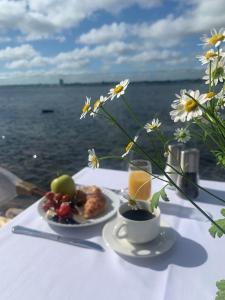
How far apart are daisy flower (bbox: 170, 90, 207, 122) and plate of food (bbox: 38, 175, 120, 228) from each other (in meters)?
0.70

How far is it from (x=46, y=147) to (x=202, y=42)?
14.5 meters

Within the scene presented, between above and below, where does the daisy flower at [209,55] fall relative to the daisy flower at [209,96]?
above

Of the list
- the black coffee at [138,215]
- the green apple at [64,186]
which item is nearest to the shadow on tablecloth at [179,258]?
the black coffee at [138,215]

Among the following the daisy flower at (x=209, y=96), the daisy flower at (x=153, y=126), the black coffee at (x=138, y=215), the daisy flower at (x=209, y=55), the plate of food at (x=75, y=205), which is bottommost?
the plate of food at (x=75, y=205)

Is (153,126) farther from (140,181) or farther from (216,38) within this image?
(140,181)

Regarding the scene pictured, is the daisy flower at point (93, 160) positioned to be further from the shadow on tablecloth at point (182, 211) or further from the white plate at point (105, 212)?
the shadow on tablecloth at point (182, 211)

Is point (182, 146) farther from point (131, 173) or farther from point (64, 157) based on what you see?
point (64, 157)

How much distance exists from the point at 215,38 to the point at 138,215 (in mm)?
631

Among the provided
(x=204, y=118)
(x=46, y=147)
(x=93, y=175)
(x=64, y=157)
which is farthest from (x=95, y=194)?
(x=46, y=147)

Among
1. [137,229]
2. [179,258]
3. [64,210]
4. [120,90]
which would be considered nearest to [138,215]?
[137,229]

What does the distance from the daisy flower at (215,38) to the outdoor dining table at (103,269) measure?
580mm

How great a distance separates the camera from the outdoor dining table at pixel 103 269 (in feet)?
2.52

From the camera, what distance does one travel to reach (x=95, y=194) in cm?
124

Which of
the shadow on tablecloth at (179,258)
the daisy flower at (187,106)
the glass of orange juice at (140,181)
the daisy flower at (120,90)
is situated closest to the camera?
the daisy flower at (187,106)
